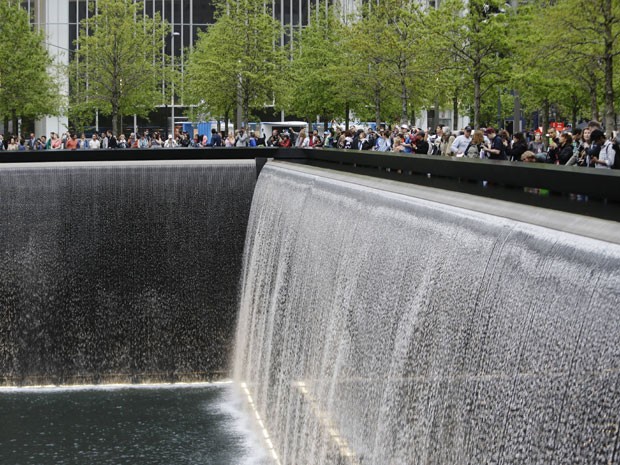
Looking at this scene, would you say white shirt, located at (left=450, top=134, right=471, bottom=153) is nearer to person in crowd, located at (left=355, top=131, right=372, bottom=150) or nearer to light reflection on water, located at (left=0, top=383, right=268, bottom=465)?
light reflection on water, located at (left=0, top=383, right=268, bottom=465)

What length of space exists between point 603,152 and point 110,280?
29.6 feet

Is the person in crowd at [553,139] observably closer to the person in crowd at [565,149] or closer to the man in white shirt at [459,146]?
the man in white shirt at [459,146]

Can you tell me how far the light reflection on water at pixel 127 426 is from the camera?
14.9 meters

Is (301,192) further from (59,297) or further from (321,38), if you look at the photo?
(321,38)

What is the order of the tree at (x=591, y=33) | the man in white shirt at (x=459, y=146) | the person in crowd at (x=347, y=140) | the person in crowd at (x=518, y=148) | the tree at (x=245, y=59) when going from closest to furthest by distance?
the person in crowd at (x=518, y=148) → the man in white shirt at (x=459, y=146) → the tree at (x=591, y=33) → the person in crowd at (x=347, y=140) → the tree at (x=245, y=59)

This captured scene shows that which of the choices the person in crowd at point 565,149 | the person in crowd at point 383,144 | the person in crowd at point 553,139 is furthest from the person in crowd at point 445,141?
the person in crowd at point 565,149

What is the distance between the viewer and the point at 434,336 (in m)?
7.81

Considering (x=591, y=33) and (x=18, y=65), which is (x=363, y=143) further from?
(x=18, y=65)

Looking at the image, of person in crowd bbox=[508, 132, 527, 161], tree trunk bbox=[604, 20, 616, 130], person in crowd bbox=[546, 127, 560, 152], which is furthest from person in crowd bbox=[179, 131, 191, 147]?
person in crowd bbox=[508, 132, 527, 161]

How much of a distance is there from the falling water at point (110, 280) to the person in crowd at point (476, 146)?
3.88 m

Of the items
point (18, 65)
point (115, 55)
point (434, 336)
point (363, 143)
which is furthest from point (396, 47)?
point (434, 336)

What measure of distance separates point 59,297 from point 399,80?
26400 millimetres

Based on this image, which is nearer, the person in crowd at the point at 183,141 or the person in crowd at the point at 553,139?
the person in crowd at the point at 553,139

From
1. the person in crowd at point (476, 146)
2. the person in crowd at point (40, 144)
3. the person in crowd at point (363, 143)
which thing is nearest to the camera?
the person in crowd at point (476, 146)
